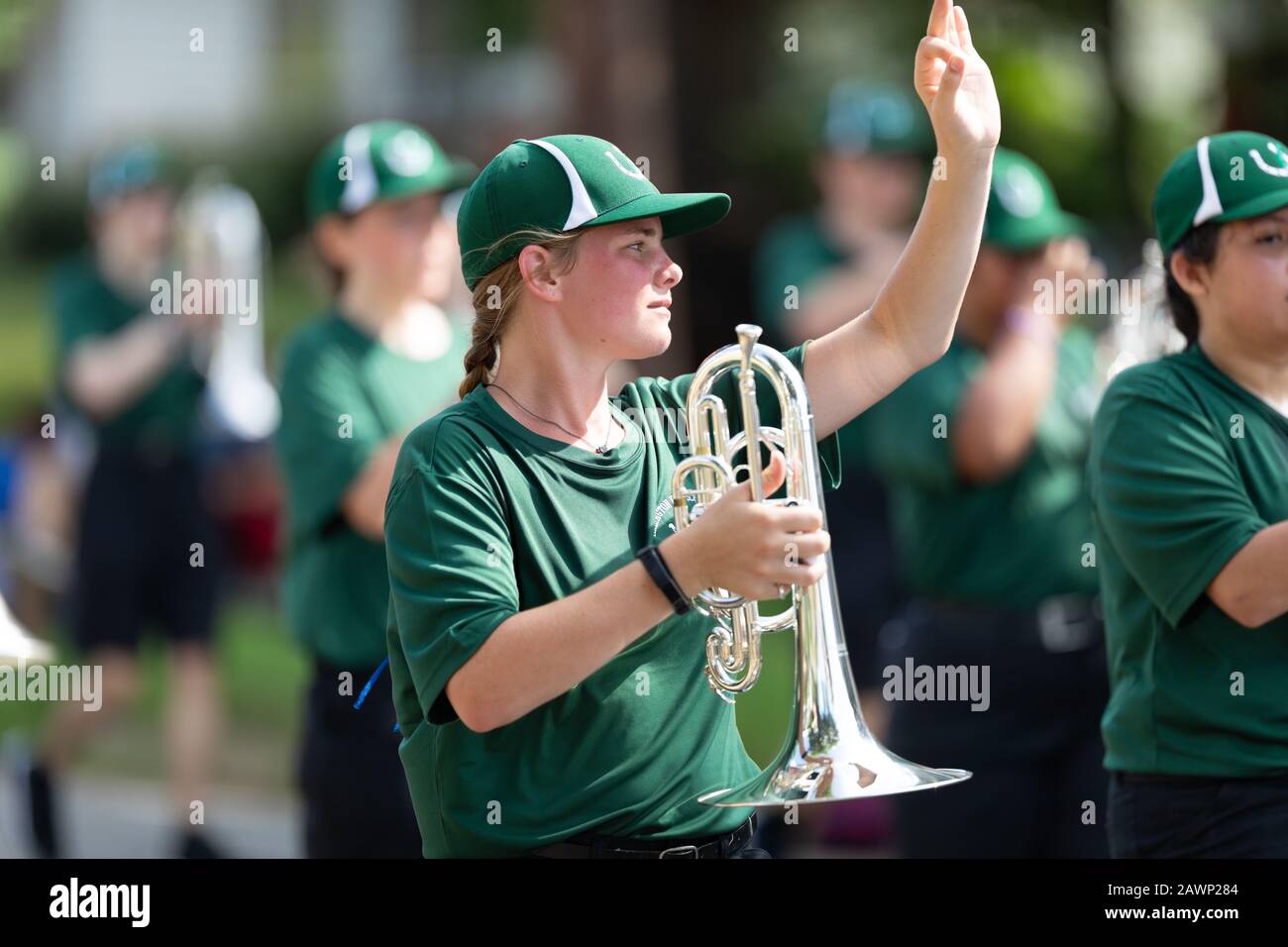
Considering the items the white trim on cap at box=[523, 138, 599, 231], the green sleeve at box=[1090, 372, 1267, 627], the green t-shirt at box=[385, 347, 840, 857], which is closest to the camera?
the green t-shirt at box=[385, 347, 840, 857]

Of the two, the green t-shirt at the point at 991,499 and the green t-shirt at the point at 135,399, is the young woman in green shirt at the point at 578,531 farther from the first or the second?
the green t-shirt at the point at 135,399

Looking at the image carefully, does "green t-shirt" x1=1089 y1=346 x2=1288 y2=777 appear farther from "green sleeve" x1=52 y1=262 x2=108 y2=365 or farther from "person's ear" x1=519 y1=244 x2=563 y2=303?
"green sleeve" x1=52 y1=262 x2=108 y2=365

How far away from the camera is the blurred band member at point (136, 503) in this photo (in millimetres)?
7520

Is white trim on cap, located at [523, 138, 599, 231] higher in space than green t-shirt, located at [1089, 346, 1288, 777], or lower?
higher

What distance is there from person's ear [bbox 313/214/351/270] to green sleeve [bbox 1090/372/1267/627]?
238 centimetres

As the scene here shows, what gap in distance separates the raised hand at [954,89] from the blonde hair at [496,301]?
Answer: 0.66 metres

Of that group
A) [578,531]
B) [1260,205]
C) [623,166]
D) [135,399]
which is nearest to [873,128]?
[135,399]

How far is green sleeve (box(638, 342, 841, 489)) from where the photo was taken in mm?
3338

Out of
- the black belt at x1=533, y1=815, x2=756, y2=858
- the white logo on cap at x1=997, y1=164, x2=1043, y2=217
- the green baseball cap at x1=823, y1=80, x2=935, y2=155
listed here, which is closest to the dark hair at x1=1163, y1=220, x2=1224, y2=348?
the black belt at x1=533, y1=815, x2=756, y2=858

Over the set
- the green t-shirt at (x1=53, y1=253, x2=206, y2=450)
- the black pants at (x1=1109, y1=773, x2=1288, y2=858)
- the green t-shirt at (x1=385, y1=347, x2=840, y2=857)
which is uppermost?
the green t-shirt at (x1=53, y1=253, x2=206, y2=450)

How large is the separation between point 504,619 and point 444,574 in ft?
0.39

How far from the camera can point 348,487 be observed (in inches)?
192

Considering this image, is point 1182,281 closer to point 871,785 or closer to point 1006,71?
point 871,785
